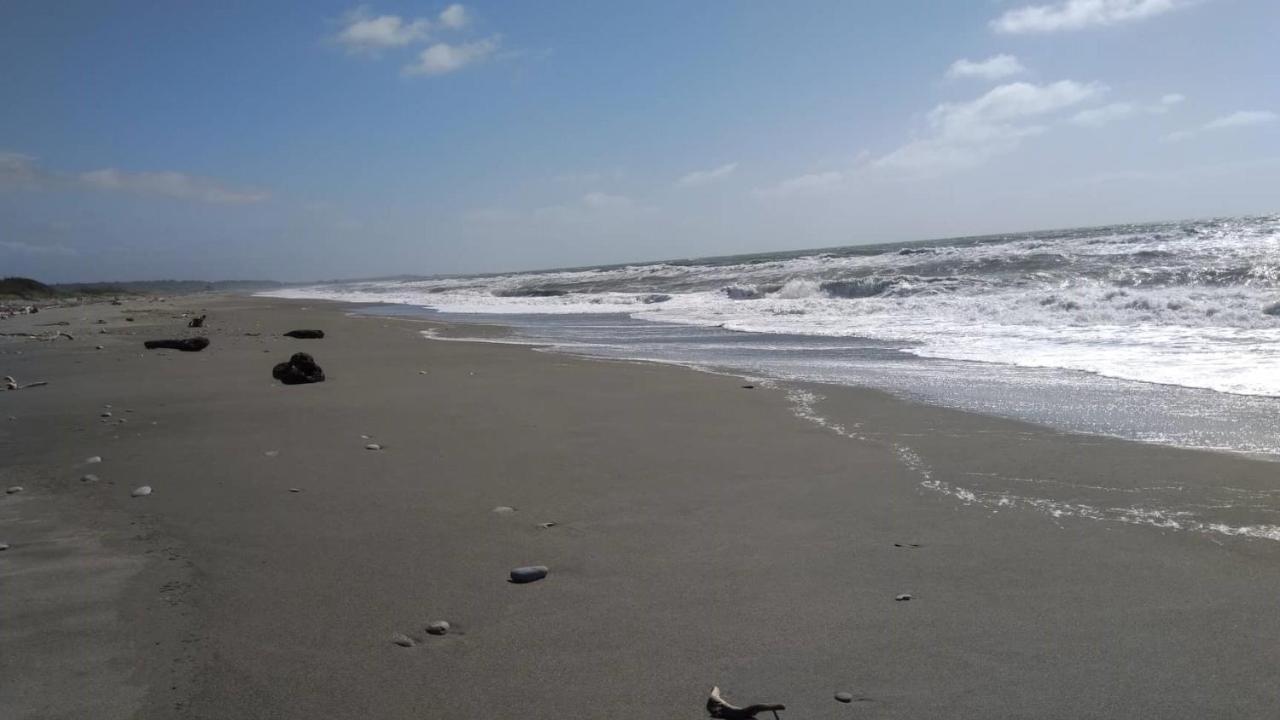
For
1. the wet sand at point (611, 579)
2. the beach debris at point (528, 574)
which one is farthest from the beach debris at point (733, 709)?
the beach debris at point (528, 574)

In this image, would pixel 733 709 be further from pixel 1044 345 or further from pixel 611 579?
pixel 1044 345

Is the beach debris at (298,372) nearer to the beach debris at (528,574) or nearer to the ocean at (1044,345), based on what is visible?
the ocean at (1044,345)

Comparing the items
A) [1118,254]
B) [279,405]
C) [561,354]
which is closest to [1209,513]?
[279,405]

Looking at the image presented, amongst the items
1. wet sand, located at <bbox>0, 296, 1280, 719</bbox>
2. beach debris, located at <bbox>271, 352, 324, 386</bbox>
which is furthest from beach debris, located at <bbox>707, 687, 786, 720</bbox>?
beach debris, located at <bbox>271, 352, 324, 386</bbox>

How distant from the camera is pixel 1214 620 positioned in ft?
7.51

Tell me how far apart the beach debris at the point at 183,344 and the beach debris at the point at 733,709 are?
1072 centimetres

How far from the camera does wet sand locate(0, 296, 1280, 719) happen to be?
200 centimetres

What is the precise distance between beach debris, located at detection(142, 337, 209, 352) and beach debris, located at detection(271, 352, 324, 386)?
3.62 metres

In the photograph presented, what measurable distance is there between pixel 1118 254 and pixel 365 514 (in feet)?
82.9

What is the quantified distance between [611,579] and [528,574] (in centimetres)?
30

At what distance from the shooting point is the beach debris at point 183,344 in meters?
10.5

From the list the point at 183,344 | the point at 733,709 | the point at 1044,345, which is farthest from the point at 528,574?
the point at 183,344

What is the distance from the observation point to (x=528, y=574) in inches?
107

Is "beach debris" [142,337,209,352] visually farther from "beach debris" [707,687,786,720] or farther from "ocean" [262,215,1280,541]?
"beach debris" [707,687,786,720]
